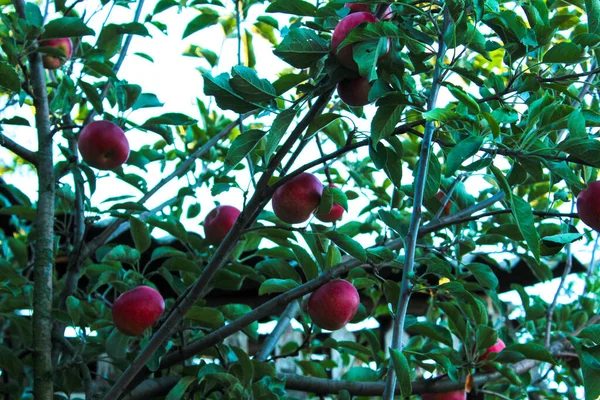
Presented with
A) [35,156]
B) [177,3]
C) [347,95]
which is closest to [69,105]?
[35,156]

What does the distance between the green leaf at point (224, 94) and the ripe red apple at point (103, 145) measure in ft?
2.13

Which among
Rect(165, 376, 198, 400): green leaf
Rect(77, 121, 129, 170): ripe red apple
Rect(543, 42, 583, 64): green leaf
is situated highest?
Rect(77, 121, 129, 170): ripe red apple

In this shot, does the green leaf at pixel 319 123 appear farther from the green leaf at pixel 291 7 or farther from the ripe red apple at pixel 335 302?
the ripe red apple at pixel 335 302

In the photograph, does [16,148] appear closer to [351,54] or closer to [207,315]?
[207,315]

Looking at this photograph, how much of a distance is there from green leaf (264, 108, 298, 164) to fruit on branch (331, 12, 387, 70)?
117 mm

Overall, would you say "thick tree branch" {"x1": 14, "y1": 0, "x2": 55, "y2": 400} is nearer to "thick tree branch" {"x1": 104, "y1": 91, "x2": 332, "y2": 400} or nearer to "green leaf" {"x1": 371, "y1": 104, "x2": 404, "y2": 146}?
"thick tree branch" {"x1": 104, "y1": 91, "x2": 332, "y2": 400}

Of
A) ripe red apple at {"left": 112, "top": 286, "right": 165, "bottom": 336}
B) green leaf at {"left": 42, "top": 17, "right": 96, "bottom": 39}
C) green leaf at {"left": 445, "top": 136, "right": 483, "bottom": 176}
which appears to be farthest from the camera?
green leaf at {"left": 42, "top": 17, "right": 96, "bottom": 39}

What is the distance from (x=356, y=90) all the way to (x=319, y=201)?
0.93ft

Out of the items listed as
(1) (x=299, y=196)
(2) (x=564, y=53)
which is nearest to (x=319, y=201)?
(1) (x=299, y=196)

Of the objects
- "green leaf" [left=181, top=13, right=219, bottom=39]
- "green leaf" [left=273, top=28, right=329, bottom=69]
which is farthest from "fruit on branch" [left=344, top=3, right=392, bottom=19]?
"green leaf" [left=181, top=13, right=219, bottom=39]

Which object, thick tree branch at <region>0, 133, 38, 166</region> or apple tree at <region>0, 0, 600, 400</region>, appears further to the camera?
thick tree branch at <region>0, 133, 38, 166</region>

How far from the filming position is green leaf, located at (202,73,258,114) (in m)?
1.13

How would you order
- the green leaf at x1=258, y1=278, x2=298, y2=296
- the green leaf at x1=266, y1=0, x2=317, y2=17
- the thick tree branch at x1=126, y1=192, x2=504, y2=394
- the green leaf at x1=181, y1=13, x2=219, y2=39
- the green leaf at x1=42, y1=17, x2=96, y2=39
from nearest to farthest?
the green leaf at x1=266, y1=0, x2=317, y2=17, the thick tree branch at x1=126, y1=192, x2=504, y2=394, the green leaf at x1=258, y1=278, x2=298, y2=296, the green leaf at x1=42, y1=17, x2=96, y2=39, the green leaf at x1=181, y1=13, x2=219, y2=39

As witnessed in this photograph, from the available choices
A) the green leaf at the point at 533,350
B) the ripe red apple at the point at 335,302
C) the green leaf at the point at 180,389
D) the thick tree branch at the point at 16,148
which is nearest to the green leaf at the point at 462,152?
the ripe red apple at the point at 335,302
